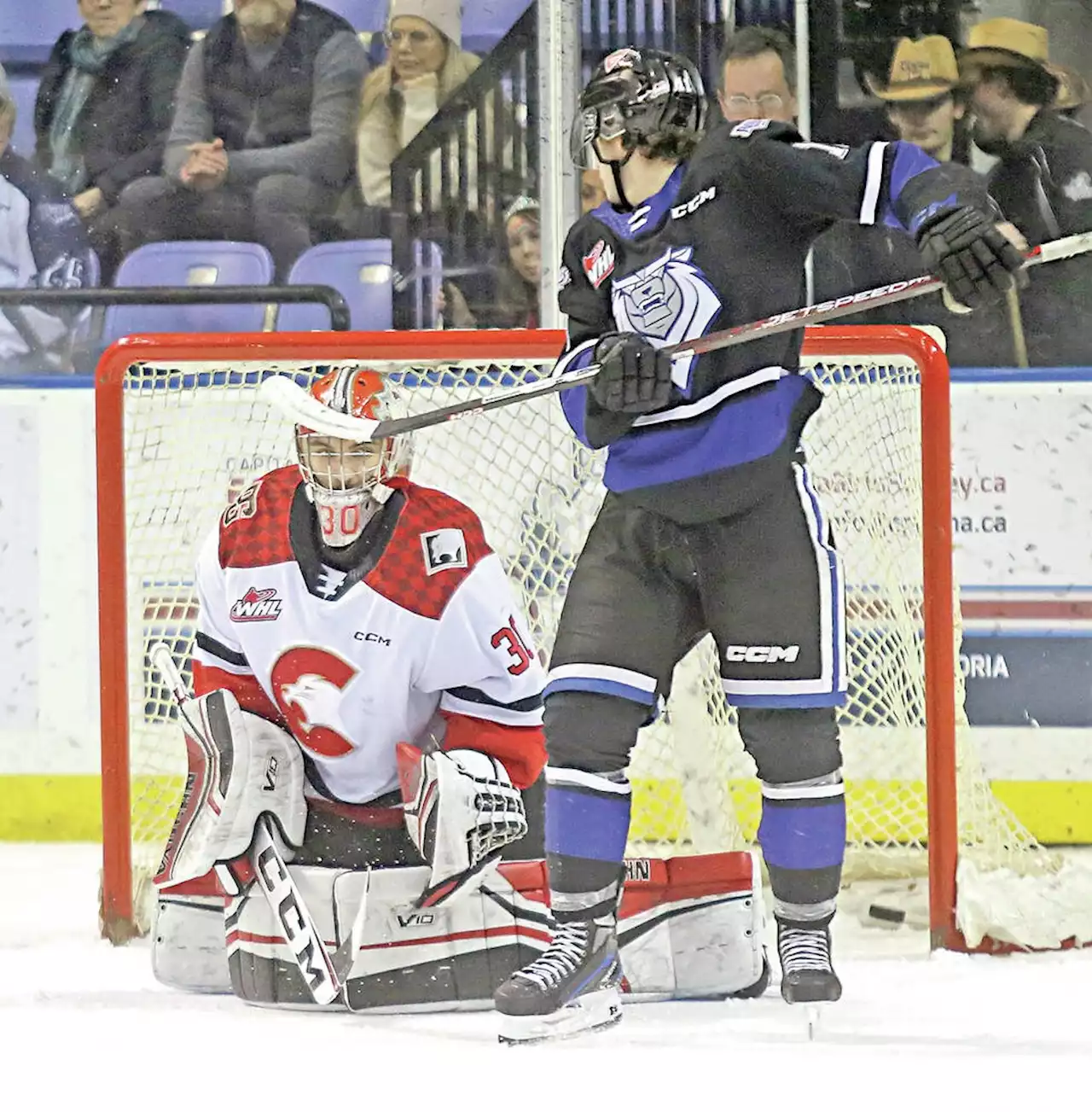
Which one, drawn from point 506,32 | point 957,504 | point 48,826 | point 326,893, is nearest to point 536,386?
point 326,893

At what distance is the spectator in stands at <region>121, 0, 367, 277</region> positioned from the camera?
12.0ft

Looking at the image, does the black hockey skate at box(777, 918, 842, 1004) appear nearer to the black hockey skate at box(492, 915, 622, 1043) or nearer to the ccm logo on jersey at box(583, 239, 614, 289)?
the black hockey skate at box(492, 915, 622, 1043)

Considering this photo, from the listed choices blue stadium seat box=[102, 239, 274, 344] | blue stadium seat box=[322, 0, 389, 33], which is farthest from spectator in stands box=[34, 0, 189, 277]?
blue stadium seat box=[322, 0, 389, 33]

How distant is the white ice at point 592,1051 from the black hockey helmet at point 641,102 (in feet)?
3.67

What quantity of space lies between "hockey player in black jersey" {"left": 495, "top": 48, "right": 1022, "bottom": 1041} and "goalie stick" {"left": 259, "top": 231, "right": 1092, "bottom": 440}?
6 cm

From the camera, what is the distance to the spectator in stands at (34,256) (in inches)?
144

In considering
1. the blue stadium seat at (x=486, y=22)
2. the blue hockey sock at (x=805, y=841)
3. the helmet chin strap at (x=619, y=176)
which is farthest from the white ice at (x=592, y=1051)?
the blue stadium seat at (x=486, y=22)

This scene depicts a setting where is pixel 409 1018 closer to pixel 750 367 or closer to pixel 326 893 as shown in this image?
pixel 326 893

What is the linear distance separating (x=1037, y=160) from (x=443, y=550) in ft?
6.16

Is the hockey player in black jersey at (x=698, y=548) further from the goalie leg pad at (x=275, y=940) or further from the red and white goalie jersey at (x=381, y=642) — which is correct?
the goalie leg pad at (x=275, y=940)

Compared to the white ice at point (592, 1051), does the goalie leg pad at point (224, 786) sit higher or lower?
higher

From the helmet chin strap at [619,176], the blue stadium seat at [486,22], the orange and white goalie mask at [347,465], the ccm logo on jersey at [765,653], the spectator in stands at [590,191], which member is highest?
the blue stadium seat at [486,22]

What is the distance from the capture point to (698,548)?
6.63 feet

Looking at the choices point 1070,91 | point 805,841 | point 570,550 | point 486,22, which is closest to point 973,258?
point 805,841
